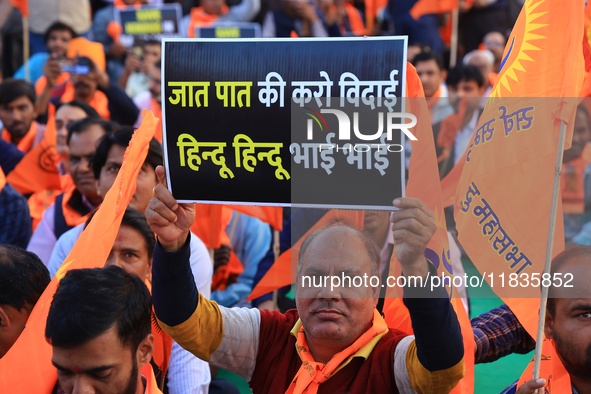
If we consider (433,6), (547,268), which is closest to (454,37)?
(433,6)

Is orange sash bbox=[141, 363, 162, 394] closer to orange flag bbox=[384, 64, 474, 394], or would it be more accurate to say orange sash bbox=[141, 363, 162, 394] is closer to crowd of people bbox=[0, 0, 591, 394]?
crowd of people bbox=[0, 0, 591, 394]

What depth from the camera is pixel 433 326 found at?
2420 millimetres

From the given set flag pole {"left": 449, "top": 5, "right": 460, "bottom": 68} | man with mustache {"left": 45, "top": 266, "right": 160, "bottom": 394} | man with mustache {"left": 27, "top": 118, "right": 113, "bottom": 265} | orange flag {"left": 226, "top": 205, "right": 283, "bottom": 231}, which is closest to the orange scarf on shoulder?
man with mustache {"left": 45, "top": 266, "right": 160, "bottom": 394}

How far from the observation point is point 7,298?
10.6 ft

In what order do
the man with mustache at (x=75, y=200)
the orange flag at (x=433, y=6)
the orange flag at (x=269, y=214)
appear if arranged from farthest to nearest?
the orange flag at (x=433, y=6) → the orange flag at (x=269, y=214) → the man with mustache at (x=75, y=200)

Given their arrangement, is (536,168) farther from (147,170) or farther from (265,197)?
(147,170)

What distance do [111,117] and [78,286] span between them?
17.0 ft

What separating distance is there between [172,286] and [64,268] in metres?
0.61

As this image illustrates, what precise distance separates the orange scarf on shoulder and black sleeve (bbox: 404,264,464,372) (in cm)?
31

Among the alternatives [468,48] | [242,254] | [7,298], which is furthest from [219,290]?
[468,48]

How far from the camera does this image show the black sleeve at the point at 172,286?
2742 mm

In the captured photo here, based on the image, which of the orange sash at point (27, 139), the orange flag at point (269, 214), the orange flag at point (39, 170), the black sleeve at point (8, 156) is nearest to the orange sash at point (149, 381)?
the orange flag at point (269, 214)

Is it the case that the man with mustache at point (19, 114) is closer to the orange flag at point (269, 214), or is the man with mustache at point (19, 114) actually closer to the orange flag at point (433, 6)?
the orange flag at point (269, 214)

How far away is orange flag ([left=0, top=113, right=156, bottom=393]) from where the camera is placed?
3.03 meters
